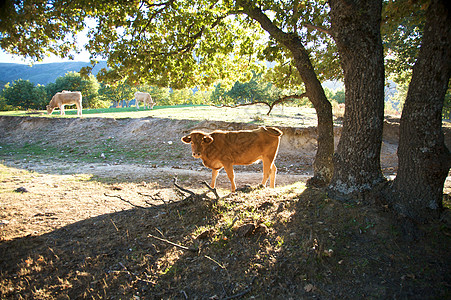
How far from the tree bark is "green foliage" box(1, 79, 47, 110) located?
70.7m

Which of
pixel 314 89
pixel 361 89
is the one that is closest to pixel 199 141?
pixel 314 89

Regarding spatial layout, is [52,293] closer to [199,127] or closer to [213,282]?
[213,282]

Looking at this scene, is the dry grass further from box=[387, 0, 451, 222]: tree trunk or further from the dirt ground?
box=[387, 0, 451, 222]: tree trunk

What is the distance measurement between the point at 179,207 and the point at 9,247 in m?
3.13

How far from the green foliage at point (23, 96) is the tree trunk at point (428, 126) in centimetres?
7431

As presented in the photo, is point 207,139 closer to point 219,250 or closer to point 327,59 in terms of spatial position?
point 219,250

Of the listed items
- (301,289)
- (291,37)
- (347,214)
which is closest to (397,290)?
(301,289)

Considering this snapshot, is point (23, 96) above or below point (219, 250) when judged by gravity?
above

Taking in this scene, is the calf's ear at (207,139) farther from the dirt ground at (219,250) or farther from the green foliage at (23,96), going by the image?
the green foliage at (23,96)

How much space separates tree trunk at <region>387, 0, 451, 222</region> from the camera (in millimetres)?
3781

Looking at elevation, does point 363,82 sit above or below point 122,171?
above

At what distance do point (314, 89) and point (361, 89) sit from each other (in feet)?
7.47

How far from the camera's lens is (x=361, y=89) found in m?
4.61

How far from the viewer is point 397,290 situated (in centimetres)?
295
